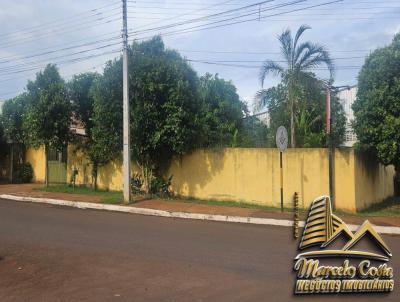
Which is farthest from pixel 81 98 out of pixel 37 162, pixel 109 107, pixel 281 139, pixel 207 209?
pixel 281 139

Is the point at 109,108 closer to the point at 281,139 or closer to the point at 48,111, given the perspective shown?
the point at 48,111

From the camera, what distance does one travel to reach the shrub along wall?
1462cm

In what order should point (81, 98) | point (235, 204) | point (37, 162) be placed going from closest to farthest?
point (235, 204) < point (81, 98) < point (37, 162)

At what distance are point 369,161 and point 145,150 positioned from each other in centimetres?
790

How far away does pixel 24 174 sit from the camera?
1005 inches

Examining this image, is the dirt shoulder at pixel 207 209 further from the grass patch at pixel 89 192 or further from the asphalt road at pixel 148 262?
the asphalt road at pixel 148 262

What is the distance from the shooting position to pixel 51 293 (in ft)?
19.7

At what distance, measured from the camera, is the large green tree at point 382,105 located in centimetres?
1344

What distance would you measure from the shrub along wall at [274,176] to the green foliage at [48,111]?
19.1ft

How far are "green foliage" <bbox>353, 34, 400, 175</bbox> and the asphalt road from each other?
3.64 meters

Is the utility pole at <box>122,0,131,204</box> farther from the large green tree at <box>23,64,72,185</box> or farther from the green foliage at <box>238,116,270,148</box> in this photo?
the green foliage at <box>238,116,270,148</box>

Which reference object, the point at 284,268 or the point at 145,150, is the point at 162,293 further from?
the point at 145,150

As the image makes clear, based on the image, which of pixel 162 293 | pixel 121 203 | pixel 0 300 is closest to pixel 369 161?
pixel 121 203

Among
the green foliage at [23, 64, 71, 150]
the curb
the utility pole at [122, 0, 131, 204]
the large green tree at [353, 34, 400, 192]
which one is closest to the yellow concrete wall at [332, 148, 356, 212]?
the large green tree at [353, 34, 400, 192]
